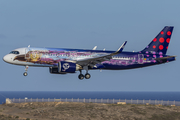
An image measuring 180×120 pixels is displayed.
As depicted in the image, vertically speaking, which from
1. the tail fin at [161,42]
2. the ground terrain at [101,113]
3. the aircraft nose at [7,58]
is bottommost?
the ground terrain at [101,113]

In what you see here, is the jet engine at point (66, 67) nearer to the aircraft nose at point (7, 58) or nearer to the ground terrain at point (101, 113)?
the aircraft nose at point (7, 58)

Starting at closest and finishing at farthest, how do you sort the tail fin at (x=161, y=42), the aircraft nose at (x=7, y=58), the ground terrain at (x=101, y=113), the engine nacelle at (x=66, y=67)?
the aircraft nose at (x=7, y=58) → the engine nacelle at (x=66, y=67) → the ground terrain at (x=101, y=113) → the tail fin at (x=161, y=42)

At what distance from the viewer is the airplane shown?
136 feet

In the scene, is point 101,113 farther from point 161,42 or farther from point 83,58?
point 161,42

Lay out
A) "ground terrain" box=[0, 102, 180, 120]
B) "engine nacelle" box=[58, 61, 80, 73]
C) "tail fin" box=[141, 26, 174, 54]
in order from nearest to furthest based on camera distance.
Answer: "engine nacelle" box=[58, 61, 80, 73] → "ground terrain" box=[0, 102, 180, 120] → "tail fin" box=[141, 26, 174, 54]

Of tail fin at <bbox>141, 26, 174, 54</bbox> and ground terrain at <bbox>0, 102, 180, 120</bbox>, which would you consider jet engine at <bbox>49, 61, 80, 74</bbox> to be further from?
tail fin at <bbox>141, 26, 174, 54</bbox>

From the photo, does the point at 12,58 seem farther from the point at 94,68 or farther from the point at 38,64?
the point at 94,68

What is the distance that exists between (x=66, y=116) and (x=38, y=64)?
31.1ft

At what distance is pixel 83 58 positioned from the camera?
44.4 m

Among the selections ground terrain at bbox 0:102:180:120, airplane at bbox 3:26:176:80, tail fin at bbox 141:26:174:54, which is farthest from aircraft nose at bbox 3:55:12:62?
tail fin at bbox 141:26:174:54

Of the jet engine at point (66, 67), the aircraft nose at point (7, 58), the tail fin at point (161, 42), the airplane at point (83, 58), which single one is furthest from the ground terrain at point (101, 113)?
the tail fin at point (161, 42)

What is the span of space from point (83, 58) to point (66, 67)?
157 inches

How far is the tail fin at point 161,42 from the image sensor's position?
173 ft

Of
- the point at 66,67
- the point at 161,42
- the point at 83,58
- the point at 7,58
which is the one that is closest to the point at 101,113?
the point at 83,58
